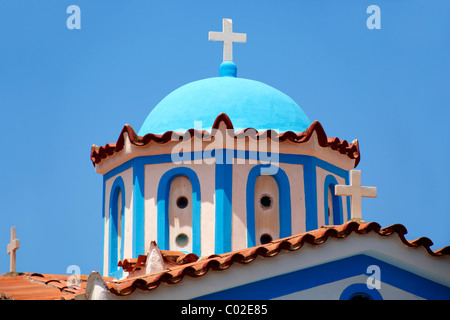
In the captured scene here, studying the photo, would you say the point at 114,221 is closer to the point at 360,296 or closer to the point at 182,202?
the point at 182,202

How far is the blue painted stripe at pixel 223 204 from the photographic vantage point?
18109mm

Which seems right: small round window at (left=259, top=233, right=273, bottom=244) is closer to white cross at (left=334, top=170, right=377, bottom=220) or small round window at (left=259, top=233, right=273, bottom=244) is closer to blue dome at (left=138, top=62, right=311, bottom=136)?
blue dome at (left=138, top=62, right=311, bottom=136)

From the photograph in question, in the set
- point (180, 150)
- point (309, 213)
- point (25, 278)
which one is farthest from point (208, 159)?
point (25, 278)

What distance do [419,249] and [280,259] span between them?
2084mm

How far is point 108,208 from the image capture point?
2012 centimetres

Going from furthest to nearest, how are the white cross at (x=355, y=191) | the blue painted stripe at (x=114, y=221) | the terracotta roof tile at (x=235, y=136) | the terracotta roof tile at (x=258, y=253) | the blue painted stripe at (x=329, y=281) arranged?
the blue painted stripe at (x=114, y=221)
the terracotta roof tile at (x=235, y=136)
the white cross at (x=355, y=191)
the blue painted stripe at (x=329, y=281)
the terracotta roof tile at (x=258, y=253)

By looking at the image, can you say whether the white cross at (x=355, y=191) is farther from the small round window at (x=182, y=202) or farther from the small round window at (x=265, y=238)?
the small round window at (x=182, y=202)

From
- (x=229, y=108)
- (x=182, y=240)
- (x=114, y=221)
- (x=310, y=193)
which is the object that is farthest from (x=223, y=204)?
(x=114, y=221)

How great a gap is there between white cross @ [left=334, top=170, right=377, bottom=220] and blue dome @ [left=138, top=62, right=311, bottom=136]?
3.81 metres

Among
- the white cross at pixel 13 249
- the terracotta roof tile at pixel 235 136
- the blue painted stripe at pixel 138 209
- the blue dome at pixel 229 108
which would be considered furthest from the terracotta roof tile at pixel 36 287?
the blue dome at pixel 229 108

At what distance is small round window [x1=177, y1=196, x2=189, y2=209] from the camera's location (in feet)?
61.4

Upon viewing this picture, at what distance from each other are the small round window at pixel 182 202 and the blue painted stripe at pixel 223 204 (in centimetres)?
68

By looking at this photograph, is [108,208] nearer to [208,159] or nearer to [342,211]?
[208,159]

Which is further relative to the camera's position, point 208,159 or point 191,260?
point 208,159
